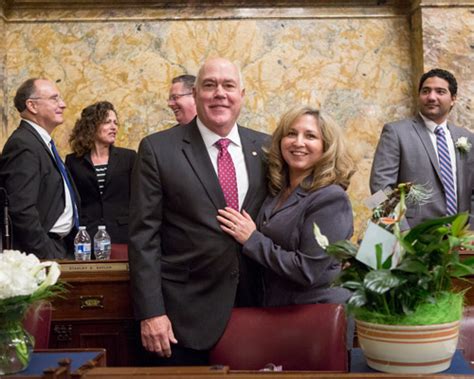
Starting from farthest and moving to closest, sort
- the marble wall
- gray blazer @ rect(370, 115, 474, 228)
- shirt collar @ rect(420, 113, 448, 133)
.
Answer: the marble wall, shirt collar @ rect(420, 113, 448, 133), gray blazer @ rect(370, 115, 474, 228)

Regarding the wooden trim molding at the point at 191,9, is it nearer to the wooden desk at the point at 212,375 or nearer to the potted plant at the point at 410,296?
the potted plant at the point at 410,296

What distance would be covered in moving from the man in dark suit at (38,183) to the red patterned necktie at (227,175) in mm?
1568

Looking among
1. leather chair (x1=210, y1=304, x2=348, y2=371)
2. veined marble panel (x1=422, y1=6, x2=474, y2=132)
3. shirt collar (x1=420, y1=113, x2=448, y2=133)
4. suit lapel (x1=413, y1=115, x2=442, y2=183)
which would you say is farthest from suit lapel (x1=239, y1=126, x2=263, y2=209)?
veined marble panel (x1=422, y1=6, x2=474, y2=132)

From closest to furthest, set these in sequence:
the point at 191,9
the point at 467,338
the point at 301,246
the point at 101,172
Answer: the point at 467,338 < the point at 301,246 < the point at 101,172 < the point at 191,9

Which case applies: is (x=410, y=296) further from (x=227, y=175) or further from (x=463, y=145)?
(x=463, y=145)

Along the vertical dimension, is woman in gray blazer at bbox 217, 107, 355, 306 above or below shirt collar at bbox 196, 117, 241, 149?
below

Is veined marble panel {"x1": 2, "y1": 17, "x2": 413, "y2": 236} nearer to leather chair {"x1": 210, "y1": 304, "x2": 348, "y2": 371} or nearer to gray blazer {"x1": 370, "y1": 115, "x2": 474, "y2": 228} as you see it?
gray blazer {"x1": 370, "y1": 115, "x2": 474, "y2": 228}

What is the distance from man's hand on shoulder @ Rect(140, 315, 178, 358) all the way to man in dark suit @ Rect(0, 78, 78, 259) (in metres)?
1.50

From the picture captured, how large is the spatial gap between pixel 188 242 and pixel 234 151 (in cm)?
45

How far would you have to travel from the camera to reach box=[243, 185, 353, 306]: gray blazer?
8.13ft

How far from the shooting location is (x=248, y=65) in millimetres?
5734

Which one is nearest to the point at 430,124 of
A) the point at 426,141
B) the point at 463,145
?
the point at 426,141

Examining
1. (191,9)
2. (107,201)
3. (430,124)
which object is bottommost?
(107,201)

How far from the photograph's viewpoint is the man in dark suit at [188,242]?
2633 millimetres
